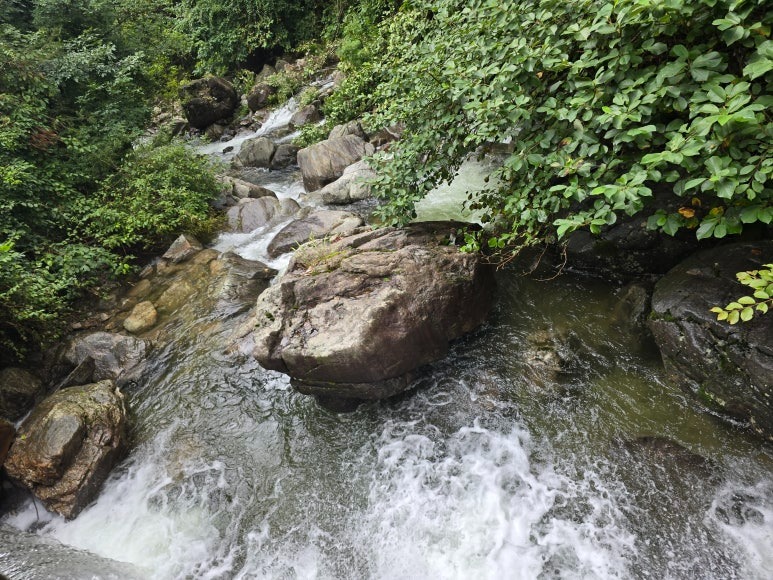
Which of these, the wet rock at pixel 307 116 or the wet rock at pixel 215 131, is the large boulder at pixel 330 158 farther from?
the wet rock at pixel 215 131

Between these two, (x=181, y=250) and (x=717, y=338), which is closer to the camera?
(x=717, y=338)

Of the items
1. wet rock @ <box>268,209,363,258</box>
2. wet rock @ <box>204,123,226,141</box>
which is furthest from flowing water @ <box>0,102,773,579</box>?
wet rock @ <box>204,123,226,141</box>

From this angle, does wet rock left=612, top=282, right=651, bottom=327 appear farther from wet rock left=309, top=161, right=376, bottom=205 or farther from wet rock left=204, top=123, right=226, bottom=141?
wet rock left=204, top=123, right=226, bottom=141

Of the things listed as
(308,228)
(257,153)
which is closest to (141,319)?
(308,228)

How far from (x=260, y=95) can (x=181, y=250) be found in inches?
538

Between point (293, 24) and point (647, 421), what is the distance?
77.5ft

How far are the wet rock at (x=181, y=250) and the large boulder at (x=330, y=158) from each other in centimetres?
397

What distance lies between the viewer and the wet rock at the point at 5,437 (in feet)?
16.0

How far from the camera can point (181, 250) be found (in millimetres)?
8703

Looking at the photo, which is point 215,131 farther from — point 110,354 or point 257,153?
point 110,354

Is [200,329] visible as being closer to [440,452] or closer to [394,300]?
[394,300]

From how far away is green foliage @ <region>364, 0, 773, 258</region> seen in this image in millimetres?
2412

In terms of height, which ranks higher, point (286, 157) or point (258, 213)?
point (258, 213)

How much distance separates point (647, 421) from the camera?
3996 mm
